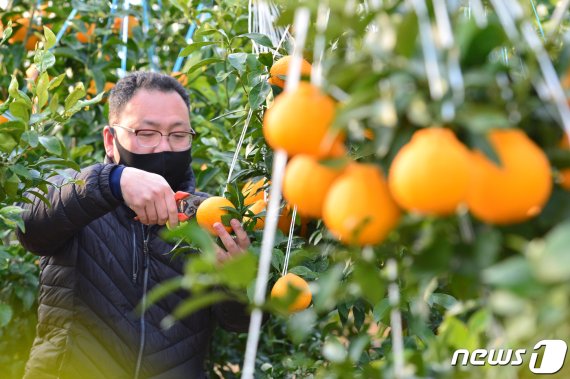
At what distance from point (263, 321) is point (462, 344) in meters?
1.30

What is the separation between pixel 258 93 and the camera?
1.63 meters

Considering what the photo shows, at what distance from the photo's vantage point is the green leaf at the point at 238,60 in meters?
1.76

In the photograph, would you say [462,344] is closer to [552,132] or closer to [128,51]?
[552,132]

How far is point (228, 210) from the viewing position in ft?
5.53

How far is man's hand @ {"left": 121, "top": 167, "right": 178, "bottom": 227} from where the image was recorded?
1600 millimetres

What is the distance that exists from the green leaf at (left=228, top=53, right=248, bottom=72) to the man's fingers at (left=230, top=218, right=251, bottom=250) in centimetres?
33

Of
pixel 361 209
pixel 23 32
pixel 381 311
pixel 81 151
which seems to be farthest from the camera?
pixel 23 32

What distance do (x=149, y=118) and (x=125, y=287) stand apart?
42 centimetres

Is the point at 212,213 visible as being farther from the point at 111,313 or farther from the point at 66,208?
the point at 111,313

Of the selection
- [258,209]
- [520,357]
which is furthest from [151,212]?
[520,357]

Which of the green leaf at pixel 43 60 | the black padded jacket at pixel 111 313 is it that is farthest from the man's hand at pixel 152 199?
the black padded jacket at pixel 111 313

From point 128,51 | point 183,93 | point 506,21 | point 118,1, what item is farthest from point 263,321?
point 506,21

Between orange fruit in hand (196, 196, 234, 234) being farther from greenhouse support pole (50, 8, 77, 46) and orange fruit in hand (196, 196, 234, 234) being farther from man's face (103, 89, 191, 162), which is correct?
greenhouse support pole (50, 8, 77, 46)

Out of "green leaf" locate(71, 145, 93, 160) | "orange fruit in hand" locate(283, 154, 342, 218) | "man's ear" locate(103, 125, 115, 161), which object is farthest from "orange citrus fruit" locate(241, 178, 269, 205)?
"orange fruit in hand" locate(283, 154, 342, 218)
